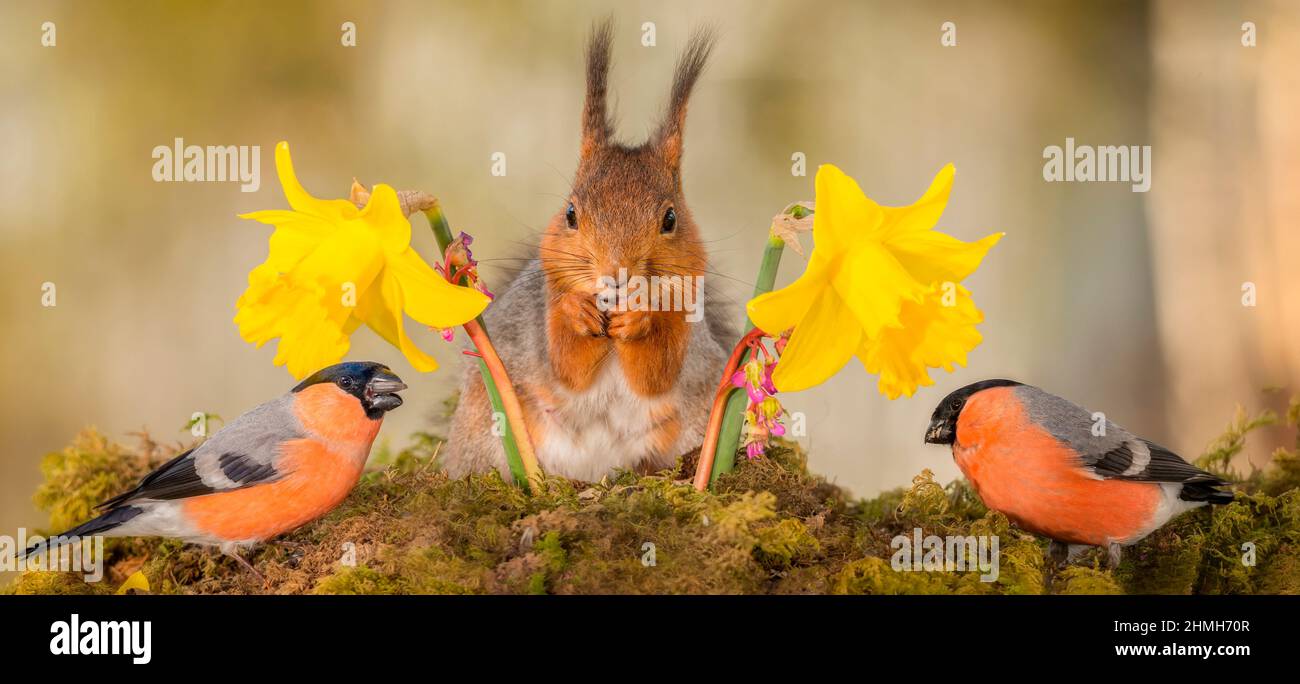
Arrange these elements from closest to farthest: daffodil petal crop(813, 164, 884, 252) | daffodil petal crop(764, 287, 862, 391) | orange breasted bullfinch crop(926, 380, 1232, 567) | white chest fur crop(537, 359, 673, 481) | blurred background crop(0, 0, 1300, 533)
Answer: daffodil petal crop(813, 164, 884, 252) < daffodil petal crop(764, 287, 862, 391) < orange breasted bullfinch crop(926, 380, 1232, 567) < white chest fur crop(537, 359, 673, 481) < blurred background crop(0, 0, 1300, 533)

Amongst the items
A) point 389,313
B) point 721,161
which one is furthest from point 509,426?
point 721,161

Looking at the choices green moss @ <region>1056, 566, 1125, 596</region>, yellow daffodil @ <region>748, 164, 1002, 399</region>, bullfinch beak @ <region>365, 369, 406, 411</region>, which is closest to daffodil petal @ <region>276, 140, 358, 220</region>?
bullfinch beak @ <region>365, 369, 406, 411</region>

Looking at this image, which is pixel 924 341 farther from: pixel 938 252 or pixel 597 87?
pixel 597 87

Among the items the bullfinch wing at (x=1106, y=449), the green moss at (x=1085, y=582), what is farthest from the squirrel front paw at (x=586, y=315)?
the green moss at (x=1085, y=582)

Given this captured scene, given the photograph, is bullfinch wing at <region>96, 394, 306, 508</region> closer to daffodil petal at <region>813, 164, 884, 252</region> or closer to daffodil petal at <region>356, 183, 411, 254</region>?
daffodil petal at <region>356, 183, 411, 254</region>

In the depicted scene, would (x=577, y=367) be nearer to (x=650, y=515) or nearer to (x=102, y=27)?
(x=650, y=515)

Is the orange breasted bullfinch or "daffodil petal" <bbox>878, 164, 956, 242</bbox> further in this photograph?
the orange breasted bullfinch
